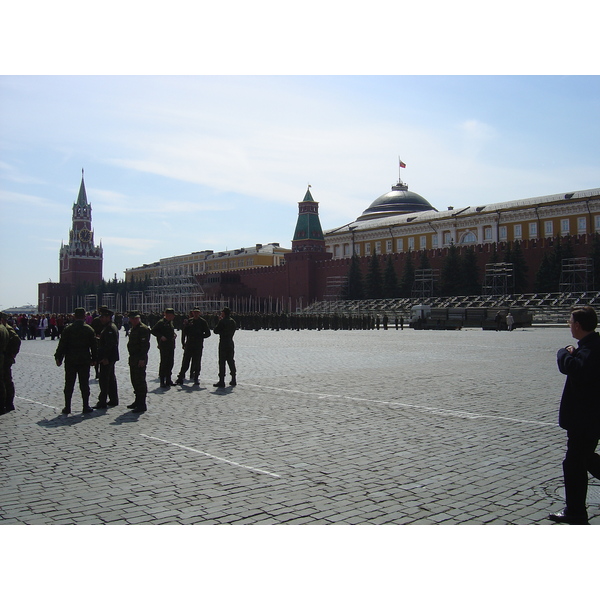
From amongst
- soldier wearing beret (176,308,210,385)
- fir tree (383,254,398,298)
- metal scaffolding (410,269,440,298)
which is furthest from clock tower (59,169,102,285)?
soldier wearing beret (176,308,210,385)

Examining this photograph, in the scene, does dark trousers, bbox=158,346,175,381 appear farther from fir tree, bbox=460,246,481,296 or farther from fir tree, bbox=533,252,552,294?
fir tree, bbox=460,246,481,296

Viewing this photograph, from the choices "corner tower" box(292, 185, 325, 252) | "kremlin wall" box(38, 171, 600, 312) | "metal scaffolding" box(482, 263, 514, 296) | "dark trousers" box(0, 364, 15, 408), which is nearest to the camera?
"dark trousers" box(0, 364, 15, 408)

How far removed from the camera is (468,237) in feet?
183

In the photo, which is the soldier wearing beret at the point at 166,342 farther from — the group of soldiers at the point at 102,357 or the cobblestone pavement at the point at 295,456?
the group of soldiers at the point at 102,357

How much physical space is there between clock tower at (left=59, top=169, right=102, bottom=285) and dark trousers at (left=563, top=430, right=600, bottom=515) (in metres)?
101

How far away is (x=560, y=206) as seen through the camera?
161ft

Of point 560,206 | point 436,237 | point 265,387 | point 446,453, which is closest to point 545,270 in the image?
point 560,206

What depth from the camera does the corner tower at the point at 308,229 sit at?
62250mm

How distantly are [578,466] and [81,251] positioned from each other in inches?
4114

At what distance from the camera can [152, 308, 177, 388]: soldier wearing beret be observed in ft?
29.9

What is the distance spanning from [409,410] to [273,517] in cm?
360

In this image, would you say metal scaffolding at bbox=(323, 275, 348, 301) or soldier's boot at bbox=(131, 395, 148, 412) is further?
metal scaffolding at bbox=(323, 275, 348, 301)

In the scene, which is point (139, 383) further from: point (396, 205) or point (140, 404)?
point (396, 205)

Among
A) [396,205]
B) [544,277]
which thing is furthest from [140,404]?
[396,205]
